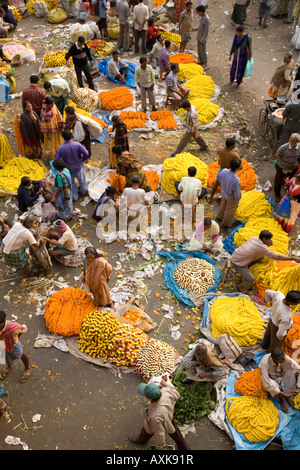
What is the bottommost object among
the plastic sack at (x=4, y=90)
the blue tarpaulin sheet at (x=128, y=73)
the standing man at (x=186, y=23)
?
the plastic sack at (x=4, y=90)

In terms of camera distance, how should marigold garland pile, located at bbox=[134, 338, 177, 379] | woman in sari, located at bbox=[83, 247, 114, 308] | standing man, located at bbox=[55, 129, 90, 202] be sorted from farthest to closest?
standing man, located at bbox=[55, 129, 90, 202], woman in sari, located at bbox=[83, 247, 114, 308], marigold garland pile, located at bbox=[134, 338, 177, 379]

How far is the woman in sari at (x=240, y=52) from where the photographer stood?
1050 centimetres

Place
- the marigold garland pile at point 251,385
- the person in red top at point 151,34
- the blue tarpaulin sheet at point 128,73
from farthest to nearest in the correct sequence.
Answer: the person in red top at point 151,34, the blue tarpaulin sheet at point 128,73, the marigold garland pile at point 251,385

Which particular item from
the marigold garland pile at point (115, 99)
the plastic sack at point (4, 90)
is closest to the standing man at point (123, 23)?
the marigold garland pile at point (115, 99)

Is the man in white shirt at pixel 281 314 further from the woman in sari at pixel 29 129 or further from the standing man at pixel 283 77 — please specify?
the standing man at pixel 283 77

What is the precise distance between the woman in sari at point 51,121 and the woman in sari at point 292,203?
4.75m

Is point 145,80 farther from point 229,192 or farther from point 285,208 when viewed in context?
point 285,208

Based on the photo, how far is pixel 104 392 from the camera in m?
5.84

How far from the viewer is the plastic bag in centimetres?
855

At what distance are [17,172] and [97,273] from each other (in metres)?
4.01

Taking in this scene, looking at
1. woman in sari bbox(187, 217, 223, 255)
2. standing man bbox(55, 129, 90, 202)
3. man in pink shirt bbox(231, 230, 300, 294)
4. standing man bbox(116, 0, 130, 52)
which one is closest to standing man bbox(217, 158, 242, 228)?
woman in sari bbox(187, 217, 223, 255)

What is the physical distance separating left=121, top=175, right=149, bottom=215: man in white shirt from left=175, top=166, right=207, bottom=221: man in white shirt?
2.46ft

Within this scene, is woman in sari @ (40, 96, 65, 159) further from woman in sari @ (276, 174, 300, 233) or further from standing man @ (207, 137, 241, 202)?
woman in sari @ (276, 174, 300, 233)

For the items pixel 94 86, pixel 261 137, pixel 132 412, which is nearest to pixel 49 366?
pixel 132 412
